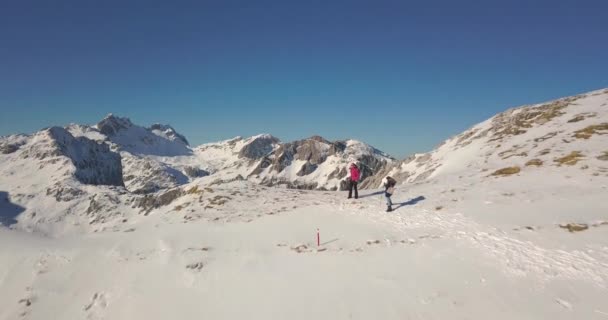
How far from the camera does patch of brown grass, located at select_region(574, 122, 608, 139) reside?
2960cm

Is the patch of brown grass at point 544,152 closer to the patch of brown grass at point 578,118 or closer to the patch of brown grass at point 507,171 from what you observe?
the patch of brown grass at point 507,171

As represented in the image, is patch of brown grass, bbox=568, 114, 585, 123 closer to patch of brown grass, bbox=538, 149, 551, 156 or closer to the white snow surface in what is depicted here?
the white snow surface

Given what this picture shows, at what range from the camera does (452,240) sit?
1559 cm

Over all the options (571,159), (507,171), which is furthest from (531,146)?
(507,171)

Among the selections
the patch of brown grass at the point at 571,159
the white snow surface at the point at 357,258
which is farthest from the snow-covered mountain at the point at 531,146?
the white snow surface at the point at 357,258

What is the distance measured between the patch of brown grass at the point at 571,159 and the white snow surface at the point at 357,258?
23 centimetres

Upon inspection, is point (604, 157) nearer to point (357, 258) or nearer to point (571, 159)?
point (571, 159)

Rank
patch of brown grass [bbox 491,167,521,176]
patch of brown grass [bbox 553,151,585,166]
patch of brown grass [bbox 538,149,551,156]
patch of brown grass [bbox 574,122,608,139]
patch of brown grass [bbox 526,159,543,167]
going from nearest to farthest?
patch of brown grass [bbox 553,151,585,166], patch of brown grass [bbox 491,167,521,176], patch of brown grass [bbox 526,159,543,167], patch of brown grass [bbox 538,149,551,156], patch of brown grass [bbox 574,122,608,139]

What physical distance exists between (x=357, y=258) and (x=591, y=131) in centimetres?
2964

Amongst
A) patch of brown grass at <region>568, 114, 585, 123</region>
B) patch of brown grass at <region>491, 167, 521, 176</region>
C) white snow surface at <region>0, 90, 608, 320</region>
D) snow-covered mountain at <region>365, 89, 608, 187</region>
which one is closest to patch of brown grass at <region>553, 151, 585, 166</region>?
snow-covered mountain at <region>365, 89, 608, 187</region>

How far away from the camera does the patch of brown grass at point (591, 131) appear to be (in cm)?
2960

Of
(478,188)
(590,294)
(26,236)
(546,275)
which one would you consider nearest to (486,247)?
(546,275)

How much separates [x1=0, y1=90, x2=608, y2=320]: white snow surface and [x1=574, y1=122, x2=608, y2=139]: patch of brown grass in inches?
98.6

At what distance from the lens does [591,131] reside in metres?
30.4
